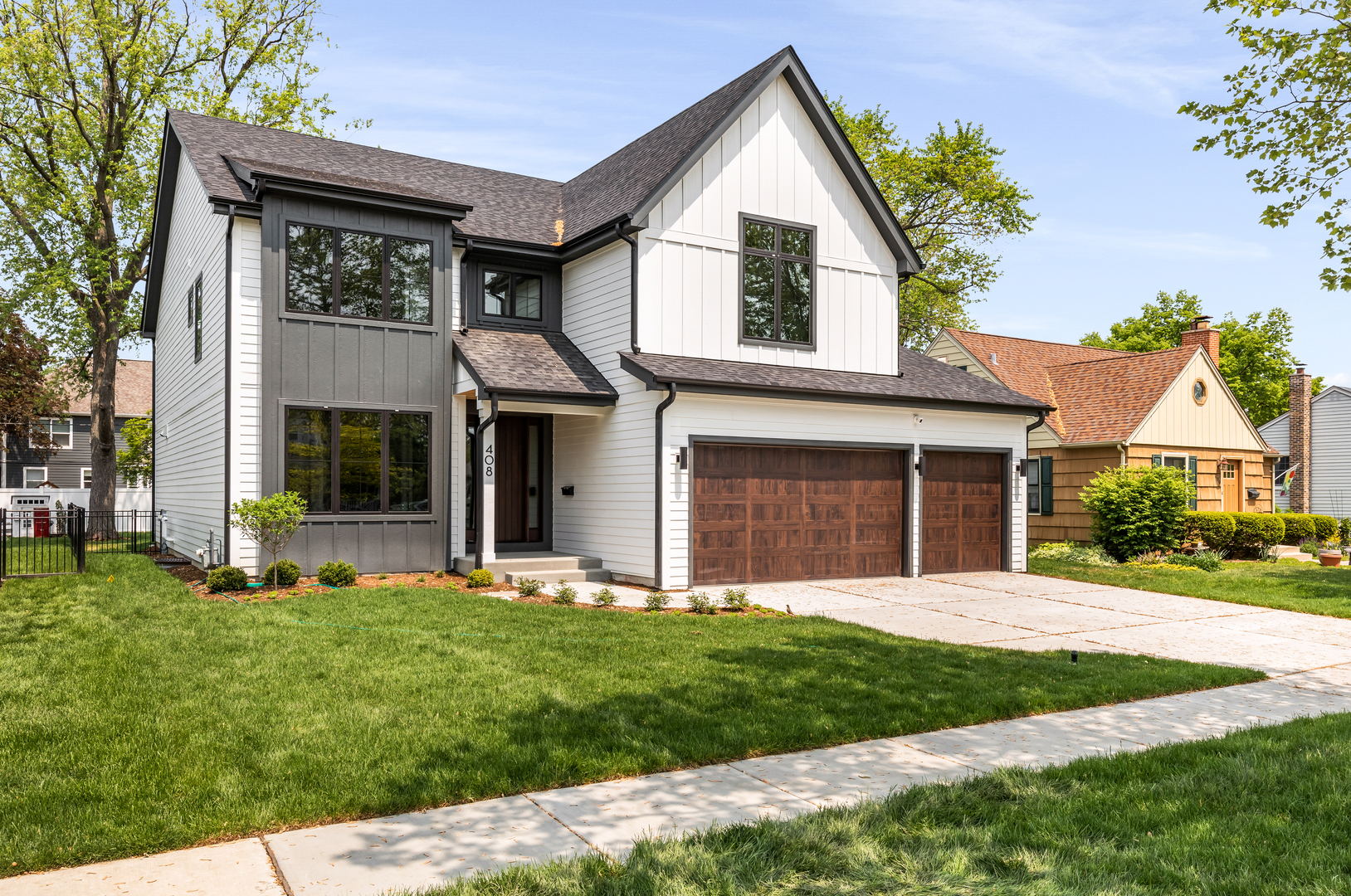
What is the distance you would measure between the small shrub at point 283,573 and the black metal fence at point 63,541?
157 inches

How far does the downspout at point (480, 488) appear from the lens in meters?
13.9

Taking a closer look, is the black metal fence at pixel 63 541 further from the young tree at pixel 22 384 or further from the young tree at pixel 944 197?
the young tree at pixel 944 197

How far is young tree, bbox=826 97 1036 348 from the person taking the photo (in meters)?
30.5

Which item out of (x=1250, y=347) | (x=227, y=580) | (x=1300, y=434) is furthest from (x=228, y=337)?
(x=1250, y=347)

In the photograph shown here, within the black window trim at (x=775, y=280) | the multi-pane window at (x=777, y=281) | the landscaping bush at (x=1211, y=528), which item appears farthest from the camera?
the landscaping bush at (x=1211, y=528)

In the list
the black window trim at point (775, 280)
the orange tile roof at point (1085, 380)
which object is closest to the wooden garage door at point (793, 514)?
the black window trim at point (775, 280)

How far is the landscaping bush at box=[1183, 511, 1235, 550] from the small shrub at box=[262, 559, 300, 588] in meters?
19.7

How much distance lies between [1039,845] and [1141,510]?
1849 cm

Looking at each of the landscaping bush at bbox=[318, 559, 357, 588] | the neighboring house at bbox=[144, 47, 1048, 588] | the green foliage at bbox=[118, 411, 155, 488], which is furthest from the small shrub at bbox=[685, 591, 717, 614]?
the green foliage at bbox=[118, 411, 155, 488]

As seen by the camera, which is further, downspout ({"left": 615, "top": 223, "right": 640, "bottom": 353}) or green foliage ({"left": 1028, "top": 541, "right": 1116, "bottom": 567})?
green foliage ({"left": 1028, "top": 541, "right": 1116, "bottom": 567})

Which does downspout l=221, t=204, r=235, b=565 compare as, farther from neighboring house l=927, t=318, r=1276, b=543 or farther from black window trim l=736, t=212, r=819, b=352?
neighboring house l=927, t=318, r=1276, b=543

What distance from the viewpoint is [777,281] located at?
16016 millimetres

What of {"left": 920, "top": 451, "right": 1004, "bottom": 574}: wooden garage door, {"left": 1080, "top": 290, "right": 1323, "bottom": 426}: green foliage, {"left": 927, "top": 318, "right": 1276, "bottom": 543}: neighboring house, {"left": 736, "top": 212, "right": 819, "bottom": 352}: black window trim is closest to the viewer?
{"left": 736, "top": 212, "right": 819, "bottom": 352}: black window trim

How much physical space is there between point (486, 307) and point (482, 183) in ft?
12.3
